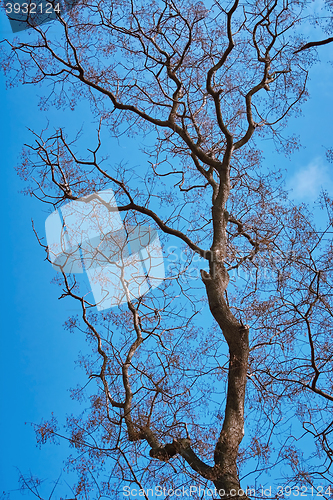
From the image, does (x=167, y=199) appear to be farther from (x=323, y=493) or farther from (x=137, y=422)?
(x=323, y=493)

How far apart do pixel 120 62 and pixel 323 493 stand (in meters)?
4.60

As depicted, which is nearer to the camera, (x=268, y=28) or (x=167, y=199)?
(x=268, y=28)

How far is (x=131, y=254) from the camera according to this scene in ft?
16.5

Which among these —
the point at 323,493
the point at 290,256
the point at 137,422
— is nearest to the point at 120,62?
the point at 290,256
